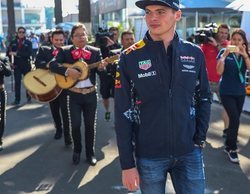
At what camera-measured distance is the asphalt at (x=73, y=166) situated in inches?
185

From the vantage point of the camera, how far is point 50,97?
6277mm

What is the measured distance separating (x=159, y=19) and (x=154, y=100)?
49 centimetres

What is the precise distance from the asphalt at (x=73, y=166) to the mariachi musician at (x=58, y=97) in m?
0.21

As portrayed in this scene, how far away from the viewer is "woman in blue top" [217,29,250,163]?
215 inches

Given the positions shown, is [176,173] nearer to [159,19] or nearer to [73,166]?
[159,19]

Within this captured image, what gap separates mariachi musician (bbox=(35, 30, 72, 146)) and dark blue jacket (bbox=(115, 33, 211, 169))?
3.77 m

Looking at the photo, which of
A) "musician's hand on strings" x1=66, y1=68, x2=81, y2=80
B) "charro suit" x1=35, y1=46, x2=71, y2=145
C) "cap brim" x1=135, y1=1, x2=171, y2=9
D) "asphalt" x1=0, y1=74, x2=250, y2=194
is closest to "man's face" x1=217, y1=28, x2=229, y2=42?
"asphalt" x1=0, y1=74, x2=250, y2=194

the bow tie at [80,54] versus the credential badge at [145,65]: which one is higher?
the credential badge at [145,65]

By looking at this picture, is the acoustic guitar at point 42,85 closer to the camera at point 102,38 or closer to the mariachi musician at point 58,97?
the mariachi musician at point 58,97

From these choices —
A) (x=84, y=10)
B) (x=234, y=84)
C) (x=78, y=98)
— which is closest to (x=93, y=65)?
(x=78, y=98)

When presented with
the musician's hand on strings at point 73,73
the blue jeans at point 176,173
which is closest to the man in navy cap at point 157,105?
the blue jeans at point 176,173

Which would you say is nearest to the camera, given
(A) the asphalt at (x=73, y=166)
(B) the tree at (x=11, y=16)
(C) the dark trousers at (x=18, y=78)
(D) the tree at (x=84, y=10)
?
(A) the asphalt at (x=73, y=166)

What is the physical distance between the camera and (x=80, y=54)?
210 inches

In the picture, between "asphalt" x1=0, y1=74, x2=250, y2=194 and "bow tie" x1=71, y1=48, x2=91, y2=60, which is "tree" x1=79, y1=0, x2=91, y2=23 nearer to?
"asphalt" x1=0, y1=74, x2=250, y2=194
